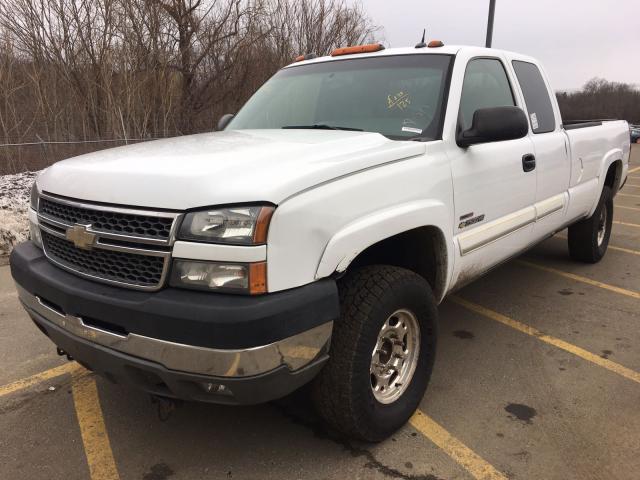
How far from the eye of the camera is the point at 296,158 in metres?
2.21

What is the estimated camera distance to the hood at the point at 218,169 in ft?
6.33

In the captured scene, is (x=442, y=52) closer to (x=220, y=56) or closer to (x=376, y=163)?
(x=376, y=163)

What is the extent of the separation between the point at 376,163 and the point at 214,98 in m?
14.0

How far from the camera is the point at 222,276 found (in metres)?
1.90

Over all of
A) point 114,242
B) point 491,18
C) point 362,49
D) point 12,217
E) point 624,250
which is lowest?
point 624,250

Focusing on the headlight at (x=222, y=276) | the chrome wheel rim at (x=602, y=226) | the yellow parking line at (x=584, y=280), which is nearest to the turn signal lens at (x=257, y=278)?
the headlight at (x=222, y=276)

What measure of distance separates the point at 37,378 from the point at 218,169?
2.21 meters

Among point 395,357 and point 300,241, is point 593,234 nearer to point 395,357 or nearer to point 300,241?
point 395,357

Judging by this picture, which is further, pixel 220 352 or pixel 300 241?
pixel 300 241

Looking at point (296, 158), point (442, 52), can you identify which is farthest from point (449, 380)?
point (442, 52)

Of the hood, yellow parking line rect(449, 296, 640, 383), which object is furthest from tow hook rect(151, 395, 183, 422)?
yellow parking line rect(449, 296, 640, 383)

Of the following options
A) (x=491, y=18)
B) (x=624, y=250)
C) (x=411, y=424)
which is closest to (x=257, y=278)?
(x=411, y=424)

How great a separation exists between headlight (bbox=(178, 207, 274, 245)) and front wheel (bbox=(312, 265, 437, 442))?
61 cm

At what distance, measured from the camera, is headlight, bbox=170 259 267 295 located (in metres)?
1.88
